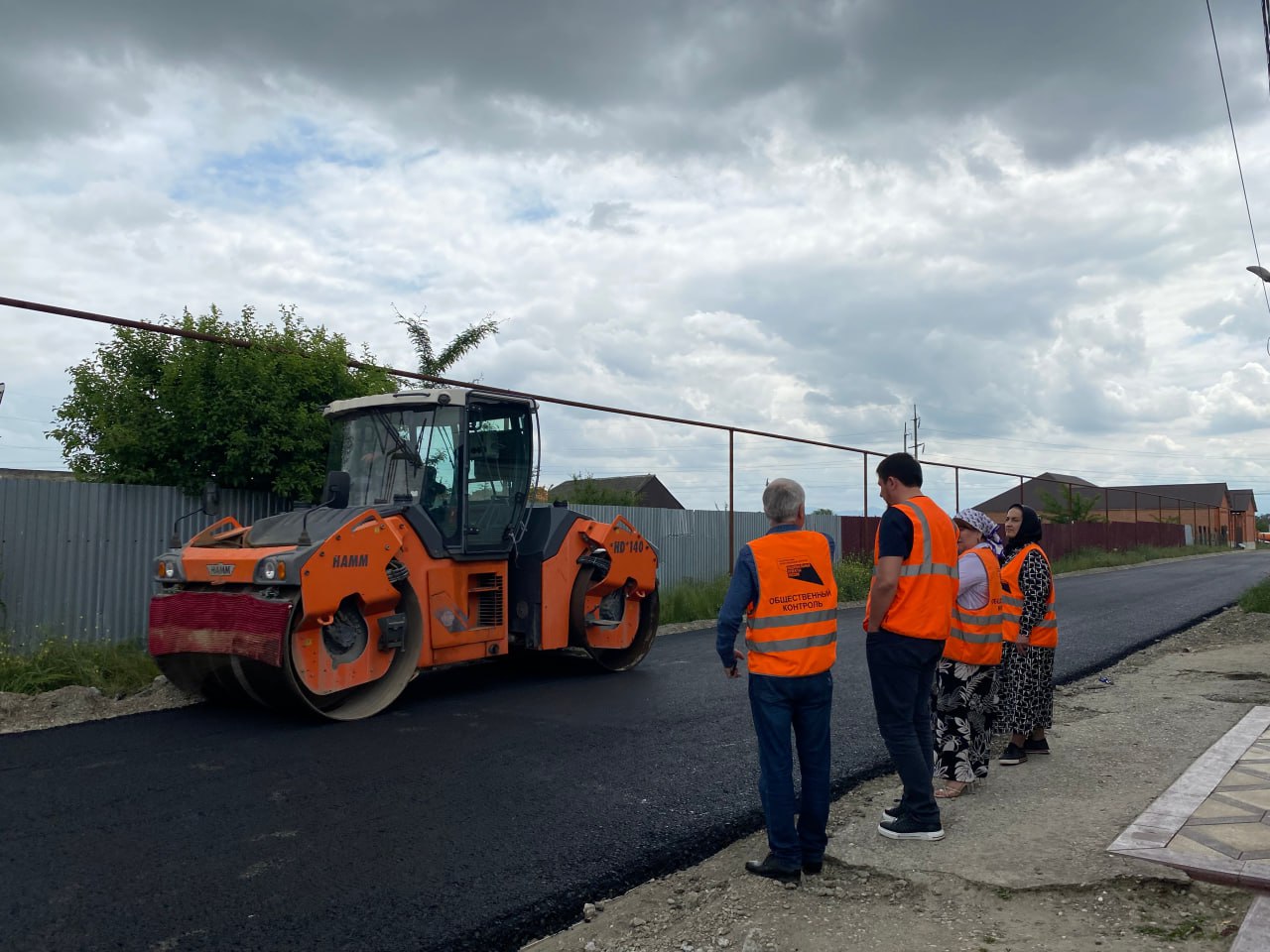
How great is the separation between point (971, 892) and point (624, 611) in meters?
6.23

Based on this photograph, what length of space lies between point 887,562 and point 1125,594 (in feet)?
58.2

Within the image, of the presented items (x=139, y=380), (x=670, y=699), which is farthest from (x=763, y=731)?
(x=139, y=380)

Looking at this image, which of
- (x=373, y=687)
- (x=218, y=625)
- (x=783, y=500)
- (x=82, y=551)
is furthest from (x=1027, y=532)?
(x=82, y=551)

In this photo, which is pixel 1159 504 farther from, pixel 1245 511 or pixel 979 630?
pixel 979 630

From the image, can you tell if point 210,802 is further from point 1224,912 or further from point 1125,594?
point 1125,594

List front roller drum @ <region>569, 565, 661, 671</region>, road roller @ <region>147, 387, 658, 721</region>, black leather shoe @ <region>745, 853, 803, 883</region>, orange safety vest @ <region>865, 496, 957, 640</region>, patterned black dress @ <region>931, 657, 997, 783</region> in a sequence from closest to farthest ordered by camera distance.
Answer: black leather shoe @ <region>745, 853, 803, 883</region>
orange safety vest @ <region>865, 496, 957, 640</region>
patterned black dress @ <region>931, 657, 997, 783</region>
road roller @ <region>147, 387, 658, 721</region>
front roller drum @ <region>569, 565, 661, 671</region>

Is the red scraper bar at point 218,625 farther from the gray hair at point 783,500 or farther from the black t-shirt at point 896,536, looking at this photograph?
the black t-shirt at point 896,536

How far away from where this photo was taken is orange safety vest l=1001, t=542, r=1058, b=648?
606 cm

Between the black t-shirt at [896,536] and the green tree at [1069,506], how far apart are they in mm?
37247

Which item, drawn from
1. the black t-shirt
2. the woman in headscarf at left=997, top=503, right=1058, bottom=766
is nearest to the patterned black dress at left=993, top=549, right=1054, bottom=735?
the woman in headscarf at left=997, top=503, right=1058, bottom=766

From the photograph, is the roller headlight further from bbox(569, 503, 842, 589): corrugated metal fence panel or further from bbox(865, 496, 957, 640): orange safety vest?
bbox(569, 503, 842, 589): corrugated metal fence panel

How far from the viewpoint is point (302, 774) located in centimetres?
582

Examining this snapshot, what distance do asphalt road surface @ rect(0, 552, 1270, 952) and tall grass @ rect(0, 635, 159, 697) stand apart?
1.21 metres

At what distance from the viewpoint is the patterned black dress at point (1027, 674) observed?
6059 millimetres
